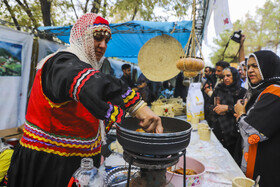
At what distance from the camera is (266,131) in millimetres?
1764

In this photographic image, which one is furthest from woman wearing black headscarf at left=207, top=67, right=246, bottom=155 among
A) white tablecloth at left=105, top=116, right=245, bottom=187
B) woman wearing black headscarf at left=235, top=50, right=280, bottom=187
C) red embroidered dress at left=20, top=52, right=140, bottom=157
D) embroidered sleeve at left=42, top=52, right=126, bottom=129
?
embroidered sleeve at left=42, top=52, right=126, bottom=129

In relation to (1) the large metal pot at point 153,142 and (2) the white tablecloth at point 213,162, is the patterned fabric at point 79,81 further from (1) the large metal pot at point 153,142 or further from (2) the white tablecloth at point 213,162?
(2) the white tablecloth at point 213,162

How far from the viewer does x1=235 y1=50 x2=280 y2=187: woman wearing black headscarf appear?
1760 mm

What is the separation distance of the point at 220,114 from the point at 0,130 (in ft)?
13.2

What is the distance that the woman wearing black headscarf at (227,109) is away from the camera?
125 inches

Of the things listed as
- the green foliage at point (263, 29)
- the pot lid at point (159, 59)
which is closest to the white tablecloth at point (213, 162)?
the pot lid at point (159, 59)

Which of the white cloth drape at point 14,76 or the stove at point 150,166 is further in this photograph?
the white cloth drape at point 14,76

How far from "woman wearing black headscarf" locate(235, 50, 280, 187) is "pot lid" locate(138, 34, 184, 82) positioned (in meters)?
1.54

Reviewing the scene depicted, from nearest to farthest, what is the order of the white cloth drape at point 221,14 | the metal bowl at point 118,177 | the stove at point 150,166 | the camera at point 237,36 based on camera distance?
the stove at point 150,166, the metal bowl at point 118,177, the white cloth drape at point 221,14, the camera at point 237,36

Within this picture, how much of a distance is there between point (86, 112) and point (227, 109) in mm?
2717

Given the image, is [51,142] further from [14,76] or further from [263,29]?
[263,29]

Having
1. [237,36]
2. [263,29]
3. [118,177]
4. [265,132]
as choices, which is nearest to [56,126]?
[118,177]

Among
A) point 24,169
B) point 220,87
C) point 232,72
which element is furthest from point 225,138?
point 24,169

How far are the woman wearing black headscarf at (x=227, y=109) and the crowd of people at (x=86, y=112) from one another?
0.83 meters
